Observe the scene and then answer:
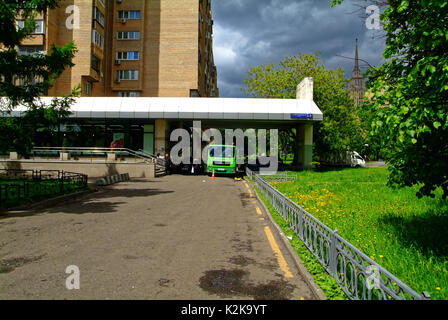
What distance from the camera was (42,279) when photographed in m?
4.39

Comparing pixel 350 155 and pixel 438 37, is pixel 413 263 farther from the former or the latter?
pixel 350 155

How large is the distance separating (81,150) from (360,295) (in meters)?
25.6

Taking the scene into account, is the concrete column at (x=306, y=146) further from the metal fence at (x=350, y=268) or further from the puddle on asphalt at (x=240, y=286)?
the puddle on asphalt at (x=240, y=286)

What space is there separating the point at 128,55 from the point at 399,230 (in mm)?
38633

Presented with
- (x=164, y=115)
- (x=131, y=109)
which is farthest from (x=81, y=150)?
(x=164, y=115)

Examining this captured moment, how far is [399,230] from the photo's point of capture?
7.01 meters

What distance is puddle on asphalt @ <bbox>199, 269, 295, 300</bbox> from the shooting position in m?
3.97

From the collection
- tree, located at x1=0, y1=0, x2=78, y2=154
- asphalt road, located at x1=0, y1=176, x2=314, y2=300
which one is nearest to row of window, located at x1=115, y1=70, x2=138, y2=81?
tree, located at x1=0, y1=0, x2=78, y2=154

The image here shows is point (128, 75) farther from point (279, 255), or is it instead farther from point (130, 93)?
point (279, 255)

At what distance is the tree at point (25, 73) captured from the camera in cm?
1127

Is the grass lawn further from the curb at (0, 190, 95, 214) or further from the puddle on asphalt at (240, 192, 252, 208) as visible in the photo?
the curb at (0, 190, 95, 214)

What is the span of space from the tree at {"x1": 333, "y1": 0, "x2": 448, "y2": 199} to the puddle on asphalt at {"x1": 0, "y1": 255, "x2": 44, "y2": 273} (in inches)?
222

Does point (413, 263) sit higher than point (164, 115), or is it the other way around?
point (164, 115)

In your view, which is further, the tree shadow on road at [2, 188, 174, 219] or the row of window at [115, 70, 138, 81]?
the row of window at [115, 70, 138, 81]
